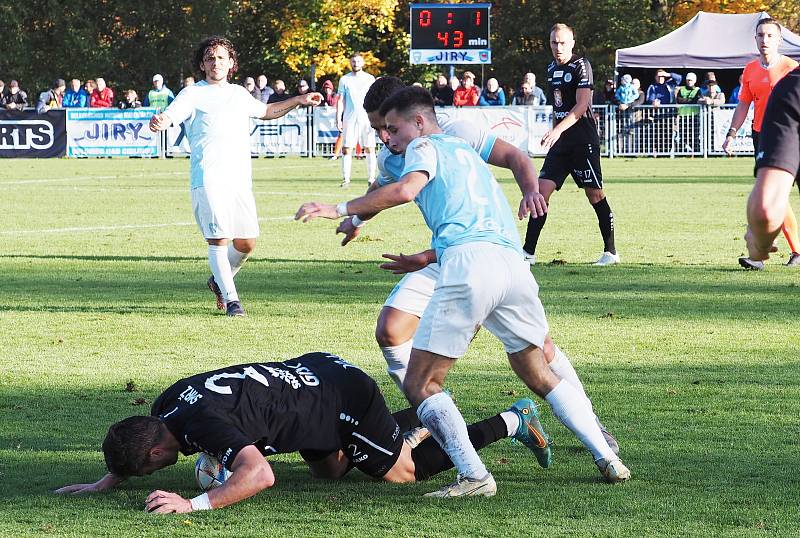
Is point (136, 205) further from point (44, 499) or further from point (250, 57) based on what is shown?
point (250, 57)

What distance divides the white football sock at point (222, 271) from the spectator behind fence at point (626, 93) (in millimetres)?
26272

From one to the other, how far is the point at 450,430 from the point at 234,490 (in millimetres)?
935

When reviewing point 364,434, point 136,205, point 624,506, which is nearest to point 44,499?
point 364,434

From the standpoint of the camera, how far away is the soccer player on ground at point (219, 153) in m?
10.8

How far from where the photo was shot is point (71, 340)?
31.2ft

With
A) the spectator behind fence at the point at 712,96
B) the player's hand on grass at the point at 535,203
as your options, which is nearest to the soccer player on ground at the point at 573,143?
the player's hand on grass at the point at 535,203

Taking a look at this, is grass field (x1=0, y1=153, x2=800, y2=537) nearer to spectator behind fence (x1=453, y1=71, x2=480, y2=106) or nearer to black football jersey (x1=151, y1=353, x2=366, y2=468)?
black football jersey (x1=151, y1=353, x2=366, y2=468)

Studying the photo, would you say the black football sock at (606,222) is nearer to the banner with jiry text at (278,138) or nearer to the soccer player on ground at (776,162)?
the soccer player on ground at (776,162)

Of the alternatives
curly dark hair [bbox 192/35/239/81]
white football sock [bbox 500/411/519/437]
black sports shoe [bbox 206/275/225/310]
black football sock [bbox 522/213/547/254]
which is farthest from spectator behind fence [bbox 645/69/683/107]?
white football sock [bbox 500/411/519/437]

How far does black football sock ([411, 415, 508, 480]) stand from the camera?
613 cm

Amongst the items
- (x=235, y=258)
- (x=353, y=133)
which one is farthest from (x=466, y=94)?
(x=235, y=258)

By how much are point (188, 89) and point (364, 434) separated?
18.2ft

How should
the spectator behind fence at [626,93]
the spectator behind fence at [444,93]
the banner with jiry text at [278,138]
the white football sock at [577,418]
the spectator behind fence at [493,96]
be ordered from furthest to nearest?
the spectator behind fence at [444,93]
the banner with jiry text at [278,138]
the spectator behind fence at [493,96]
the spectator behind fence at [626,93]
the white football sock at [577,418]

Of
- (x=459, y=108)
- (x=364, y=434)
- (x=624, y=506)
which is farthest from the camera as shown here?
(x=459, y=108)
